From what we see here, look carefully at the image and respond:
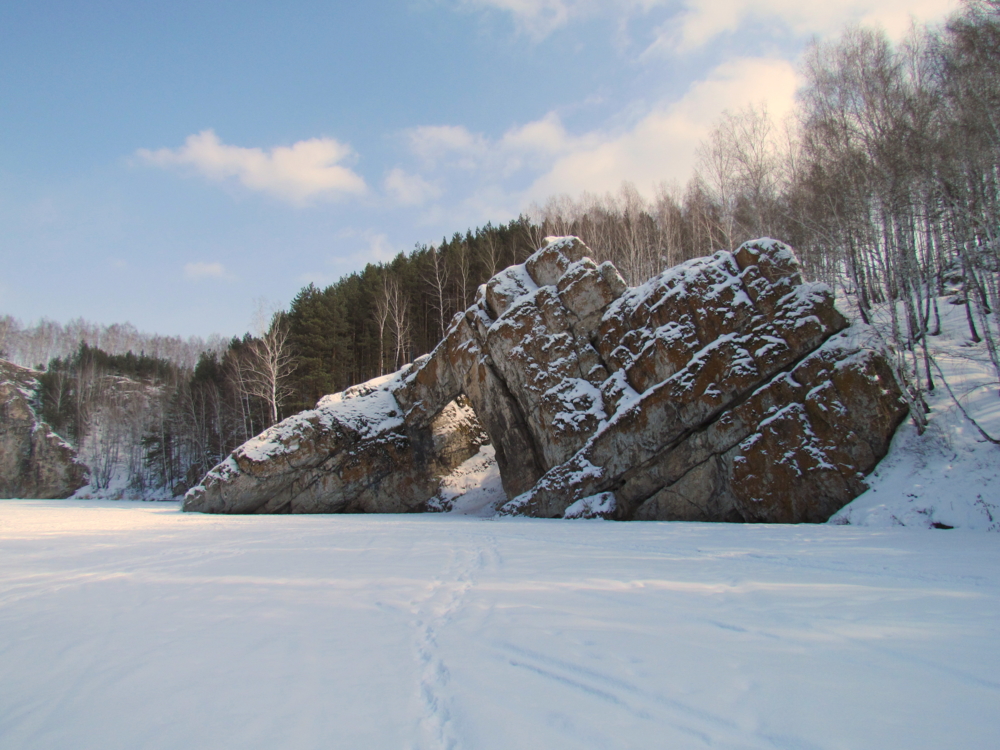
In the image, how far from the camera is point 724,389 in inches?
629

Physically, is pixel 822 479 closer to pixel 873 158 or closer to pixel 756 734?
pixel 873 158

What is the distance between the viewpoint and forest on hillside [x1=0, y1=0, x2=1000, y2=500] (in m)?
13.2

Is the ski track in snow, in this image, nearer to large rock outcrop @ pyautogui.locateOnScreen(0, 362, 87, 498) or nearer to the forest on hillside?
the forest on hillside

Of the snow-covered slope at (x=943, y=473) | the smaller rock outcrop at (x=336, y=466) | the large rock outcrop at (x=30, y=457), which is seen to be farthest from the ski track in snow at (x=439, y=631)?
the large rock outcrop at (x=30, y=457)

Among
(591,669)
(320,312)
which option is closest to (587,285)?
(591,669)

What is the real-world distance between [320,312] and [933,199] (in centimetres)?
3693

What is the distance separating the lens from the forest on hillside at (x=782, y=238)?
43.2 feet

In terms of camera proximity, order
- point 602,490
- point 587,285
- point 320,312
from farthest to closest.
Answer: point 320,312 < point 587,285 < point 602,490

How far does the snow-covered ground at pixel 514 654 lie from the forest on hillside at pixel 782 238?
1059 centimetres

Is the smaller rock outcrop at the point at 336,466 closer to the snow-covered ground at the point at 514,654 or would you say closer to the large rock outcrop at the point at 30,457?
the snow-covered ground at the point at 514,654

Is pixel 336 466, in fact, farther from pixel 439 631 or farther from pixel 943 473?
pixel 943 473

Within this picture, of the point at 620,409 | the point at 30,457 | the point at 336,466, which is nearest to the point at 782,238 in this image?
the point at 620,409

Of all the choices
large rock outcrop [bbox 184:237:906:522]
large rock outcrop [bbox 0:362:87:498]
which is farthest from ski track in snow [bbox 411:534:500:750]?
large rock outcrop [bbox 0:362:87:498]

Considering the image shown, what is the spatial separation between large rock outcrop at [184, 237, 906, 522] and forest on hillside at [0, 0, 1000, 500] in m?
2.06
